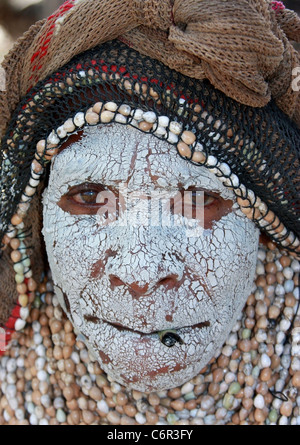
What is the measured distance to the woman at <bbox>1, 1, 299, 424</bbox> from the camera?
4.40 ft

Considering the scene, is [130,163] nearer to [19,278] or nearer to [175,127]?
[175,127]

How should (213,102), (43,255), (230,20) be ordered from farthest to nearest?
(43,255), (213,102), (230,20)

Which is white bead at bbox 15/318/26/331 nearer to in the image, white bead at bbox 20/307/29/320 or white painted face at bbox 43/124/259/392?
white bead at bbox 20/307/29/320

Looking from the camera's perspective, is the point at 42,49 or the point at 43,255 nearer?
the point at 42,49

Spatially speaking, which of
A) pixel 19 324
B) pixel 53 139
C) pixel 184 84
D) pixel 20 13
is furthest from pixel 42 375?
pixel 20 13

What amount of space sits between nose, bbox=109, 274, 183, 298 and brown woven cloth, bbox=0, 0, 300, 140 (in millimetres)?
454

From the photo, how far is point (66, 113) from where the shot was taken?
1.48 metres

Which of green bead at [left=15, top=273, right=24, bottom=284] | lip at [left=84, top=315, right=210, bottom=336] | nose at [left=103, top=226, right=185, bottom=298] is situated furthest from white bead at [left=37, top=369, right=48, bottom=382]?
nose at [left=103, top=226, right=185, bottom=298]

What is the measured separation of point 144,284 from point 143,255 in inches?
2.6

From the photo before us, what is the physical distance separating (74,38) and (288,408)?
113 cm

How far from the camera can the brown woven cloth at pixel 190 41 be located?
1302 millimetres

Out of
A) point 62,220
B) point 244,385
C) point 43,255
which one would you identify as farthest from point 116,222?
point 244,385

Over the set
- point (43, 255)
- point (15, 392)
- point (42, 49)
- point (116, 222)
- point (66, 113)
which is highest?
point (42, 49)

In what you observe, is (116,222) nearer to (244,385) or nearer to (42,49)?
(42,49)
